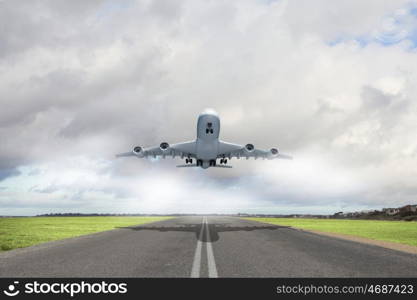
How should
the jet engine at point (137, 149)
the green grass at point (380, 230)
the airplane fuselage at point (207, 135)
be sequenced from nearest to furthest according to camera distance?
the green grass at point (380, 230) < the airplane fuselage at point (207, 135) < the jet engine at point (137, 149)

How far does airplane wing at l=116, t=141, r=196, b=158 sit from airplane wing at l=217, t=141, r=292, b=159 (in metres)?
3.52

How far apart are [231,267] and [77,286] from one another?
423cm

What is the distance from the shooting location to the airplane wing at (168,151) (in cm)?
4560

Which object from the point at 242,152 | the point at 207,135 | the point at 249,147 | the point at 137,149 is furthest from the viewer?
the point at 242,152

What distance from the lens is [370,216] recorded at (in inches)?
3600

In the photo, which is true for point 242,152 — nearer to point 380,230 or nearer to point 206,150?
point 206,150

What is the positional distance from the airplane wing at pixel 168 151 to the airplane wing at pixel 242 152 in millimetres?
3520

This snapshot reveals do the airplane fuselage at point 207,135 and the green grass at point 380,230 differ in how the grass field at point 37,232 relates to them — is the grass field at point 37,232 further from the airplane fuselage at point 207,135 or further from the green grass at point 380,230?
the green grass at point 380,230

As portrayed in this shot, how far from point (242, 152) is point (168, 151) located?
30.3 ft

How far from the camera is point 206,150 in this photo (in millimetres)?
43031

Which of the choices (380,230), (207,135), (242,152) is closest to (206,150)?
(207,135)

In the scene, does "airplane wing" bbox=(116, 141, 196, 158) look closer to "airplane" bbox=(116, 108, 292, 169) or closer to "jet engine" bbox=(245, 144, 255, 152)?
"airplane" bbox=(116, 108, 292, 169)

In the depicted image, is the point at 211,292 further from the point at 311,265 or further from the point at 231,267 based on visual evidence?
the point at 311,265

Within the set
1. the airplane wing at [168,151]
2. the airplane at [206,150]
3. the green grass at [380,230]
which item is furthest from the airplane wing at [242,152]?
the green grass at [380,230]
